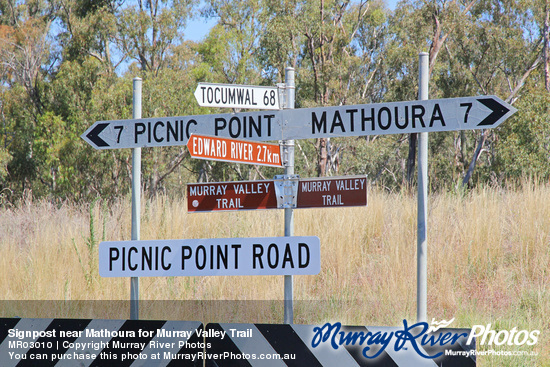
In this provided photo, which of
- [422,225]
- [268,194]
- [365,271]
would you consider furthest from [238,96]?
[365,271]

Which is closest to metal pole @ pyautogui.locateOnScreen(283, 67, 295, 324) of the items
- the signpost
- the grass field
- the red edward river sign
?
the signpost

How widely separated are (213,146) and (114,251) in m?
1.01

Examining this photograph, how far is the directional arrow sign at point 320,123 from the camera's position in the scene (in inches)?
130

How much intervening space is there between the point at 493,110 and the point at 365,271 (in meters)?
2.89

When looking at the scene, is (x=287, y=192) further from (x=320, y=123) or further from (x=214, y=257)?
(x=214, y=257)

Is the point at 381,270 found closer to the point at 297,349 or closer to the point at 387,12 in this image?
the point at 297,349

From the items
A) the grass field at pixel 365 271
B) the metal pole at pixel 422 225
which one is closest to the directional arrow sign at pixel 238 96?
the metal pole at pixel 422 225

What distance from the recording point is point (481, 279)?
547 cm

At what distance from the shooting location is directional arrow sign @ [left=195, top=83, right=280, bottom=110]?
3713mm

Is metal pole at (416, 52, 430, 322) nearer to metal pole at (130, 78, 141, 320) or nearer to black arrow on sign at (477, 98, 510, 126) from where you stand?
black arrow on sign at (477, 98, 510, 126)

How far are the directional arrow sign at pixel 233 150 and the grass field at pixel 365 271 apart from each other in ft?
6.56

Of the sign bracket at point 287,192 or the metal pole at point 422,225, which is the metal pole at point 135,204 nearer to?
the sign bracket at point 287,192

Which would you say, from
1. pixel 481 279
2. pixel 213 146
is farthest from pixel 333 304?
pixel 213 146

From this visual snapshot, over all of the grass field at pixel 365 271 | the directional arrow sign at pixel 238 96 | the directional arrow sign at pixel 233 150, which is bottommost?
the grass field at pixel 365 271
